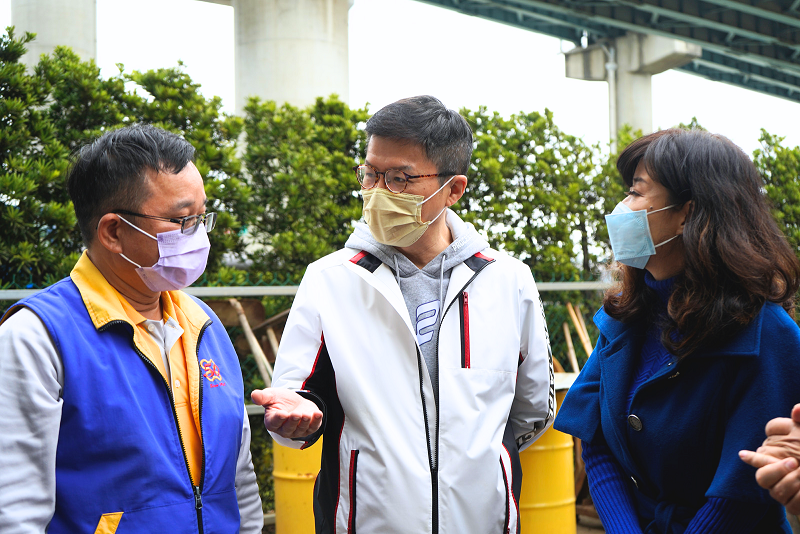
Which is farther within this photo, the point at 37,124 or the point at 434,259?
the point at 37,124

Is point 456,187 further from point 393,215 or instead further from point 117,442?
point 117,442

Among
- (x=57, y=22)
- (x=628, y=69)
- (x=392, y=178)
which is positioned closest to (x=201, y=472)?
(x=392, y=178)

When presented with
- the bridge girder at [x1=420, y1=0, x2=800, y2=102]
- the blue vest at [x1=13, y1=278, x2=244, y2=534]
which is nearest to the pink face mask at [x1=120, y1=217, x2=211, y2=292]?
the blue vest at [x1=13, y1=278, x2=244, y2=534]

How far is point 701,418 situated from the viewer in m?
1.89

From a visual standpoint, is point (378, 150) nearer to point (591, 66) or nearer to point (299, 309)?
point (299, 309)

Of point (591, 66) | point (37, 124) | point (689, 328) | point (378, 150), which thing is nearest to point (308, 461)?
point (378, 150)

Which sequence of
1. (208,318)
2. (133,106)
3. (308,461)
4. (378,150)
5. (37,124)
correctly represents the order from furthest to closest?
(133,106) → (37,124) → (308,461) → (378,150) → (208,318)

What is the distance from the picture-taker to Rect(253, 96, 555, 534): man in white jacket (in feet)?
6.93

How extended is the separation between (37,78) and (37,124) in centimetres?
34

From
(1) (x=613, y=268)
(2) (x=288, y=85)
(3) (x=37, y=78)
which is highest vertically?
(2) (x=288, y=85)

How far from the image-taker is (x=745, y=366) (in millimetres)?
1859

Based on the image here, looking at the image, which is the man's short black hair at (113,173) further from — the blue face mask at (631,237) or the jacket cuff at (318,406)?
the blue face mask at (631,237)

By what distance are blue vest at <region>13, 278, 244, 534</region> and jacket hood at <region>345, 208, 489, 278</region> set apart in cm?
80

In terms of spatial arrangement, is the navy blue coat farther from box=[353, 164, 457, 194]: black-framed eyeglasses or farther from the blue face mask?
box=[353, 164, 457, 194]: black-framed eyeglasses
